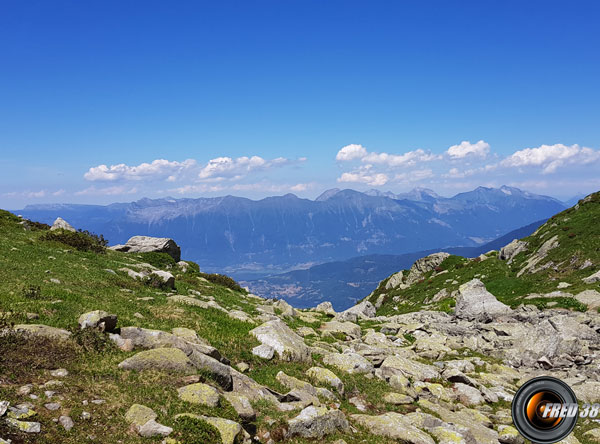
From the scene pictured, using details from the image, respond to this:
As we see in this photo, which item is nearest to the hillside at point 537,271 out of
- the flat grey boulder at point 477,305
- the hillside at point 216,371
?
the flat grey boulder at point 477,305

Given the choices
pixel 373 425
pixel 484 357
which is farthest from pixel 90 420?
pixel 484 357

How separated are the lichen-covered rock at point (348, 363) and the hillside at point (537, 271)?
31329 mm

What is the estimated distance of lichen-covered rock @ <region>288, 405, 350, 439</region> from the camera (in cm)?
1238

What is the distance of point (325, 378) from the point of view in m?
17.7

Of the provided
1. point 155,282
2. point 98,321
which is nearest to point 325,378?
point 98,321

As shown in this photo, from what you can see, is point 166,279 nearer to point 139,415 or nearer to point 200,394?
point 200,394

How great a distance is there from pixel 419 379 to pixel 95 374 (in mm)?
18175

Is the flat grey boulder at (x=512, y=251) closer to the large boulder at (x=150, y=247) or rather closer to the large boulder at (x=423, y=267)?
the large boulder at (x=423, y=267)

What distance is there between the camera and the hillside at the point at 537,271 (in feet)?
150

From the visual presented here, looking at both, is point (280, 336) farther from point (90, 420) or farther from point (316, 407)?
point (90, 420)

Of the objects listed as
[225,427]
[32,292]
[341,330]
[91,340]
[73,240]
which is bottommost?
[341,330]

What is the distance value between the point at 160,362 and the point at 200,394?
2.56 metres

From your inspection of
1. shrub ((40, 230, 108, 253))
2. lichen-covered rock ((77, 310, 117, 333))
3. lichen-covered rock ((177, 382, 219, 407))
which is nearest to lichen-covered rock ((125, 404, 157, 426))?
lichen-covered rock ((177, 382, 219, 407))

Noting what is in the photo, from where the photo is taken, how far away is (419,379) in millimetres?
21969
